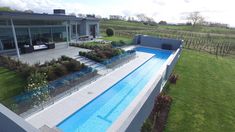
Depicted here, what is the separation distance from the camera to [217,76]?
16141 mm

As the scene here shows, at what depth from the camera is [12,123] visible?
17.1 feet

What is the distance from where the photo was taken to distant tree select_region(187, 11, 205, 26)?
76812mm

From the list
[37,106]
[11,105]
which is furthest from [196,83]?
A: [11,105]

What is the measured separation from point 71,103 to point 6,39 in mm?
14170

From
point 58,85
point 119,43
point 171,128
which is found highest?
point 119,43

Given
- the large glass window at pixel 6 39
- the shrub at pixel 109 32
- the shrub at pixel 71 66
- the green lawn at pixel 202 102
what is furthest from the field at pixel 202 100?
the shrub at pixel 109 32

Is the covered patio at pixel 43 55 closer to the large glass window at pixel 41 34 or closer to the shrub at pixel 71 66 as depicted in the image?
the large glass window at pixel 41 34

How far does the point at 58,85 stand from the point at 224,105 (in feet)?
37.6

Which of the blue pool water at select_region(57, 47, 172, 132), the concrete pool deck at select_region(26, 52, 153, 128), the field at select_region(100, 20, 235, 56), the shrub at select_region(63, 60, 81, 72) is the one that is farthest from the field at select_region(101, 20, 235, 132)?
the field at select_region(100, 20, 235, 56)

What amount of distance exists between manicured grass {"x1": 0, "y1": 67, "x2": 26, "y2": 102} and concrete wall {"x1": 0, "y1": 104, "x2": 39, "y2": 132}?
12.3 ft

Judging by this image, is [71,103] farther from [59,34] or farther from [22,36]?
[59,34]

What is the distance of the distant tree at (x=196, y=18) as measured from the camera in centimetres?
7681

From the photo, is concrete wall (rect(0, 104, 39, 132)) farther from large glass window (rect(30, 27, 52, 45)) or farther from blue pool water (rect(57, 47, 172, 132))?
large glass window (rect(30, 27, 52, 45))

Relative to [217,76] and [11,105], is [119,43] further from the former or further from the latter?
[11,105]
